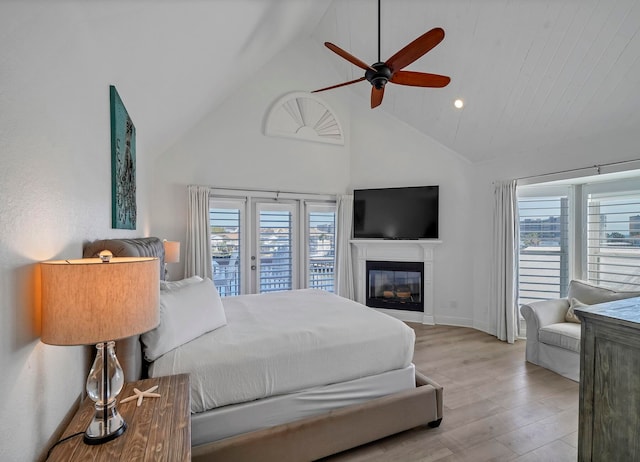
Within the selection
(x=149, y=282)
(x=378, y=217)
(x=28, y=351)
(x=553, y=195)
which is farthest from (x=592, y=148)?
(x=28, y=351)

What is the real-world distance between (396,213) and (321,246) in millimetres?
1325

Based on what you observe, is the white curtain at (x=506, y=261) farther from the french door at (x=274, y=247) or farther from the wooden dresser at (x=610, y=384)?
the french door at (x=274, y=247)

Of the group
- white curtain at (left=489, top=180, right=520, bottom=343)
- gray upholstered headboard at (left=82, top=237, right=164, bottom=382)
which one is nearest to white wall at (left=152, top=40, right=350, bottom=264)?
white curtain at (left=489, top=180, right=520, bottom=343)

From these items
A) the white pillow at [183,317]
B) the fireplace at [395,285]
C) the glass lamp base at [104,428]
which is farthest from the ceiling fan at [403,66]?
the fireplace at [395,285]

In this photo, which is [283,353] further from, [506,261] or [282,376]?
[506,261]

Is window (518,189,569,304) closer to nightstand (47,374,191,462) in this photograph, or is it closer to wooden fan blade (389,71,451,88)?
wooden fan blade (389,71,451,88)

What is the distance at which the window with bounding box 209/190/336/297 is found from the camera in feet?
14.9

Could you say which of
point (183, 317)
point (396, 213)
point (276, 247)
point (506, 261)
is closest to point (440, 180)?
point (396, 213)

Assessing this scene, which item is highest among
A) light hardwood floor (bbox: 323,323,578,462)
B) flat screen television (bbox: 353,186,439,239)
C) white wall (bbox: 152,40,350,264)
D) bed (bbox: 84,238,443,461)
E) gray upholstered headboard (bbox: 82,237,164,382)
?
white wall (bbox: 152,40,350,264)

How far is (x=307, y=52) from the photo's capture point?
16.5ft

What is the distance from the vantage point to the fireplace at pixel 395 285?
490cm

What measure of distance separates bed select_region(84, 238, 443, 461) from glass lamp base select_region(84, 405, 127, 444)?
0.43 m

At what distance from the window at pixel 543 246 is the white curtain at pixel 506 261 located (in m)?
A: 0.23

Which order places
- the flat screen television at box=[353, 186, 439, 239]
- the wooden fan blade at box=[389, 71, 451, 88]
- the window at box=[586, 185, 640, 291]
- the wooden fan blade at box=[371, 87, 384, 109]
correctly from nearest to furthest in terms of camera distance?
the wooden fan blade at box=[389, 71, 451, 88] < the wooden fan blade at box=[371, 87, 384, 109] < the window at box=[586, 185, 640, 291] < the flat screen television at box=[353, 186, 439, 239]
